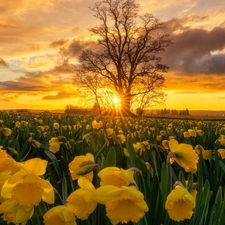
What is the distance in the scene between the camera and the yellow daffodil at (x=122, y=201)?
1.04m

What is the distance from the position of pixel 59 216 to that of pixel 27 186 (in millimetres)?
133

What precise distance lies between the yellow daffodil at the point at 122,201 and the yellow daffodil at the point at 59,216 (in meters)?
0.13

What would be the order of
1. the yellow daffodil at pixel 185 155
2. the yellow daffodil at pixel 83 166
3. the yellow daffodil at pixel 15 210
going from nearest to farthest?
the yellow daffodil at pixel 15 210 < the yellow daffodil at pixel 83 166 < the yellow daffodil at pixel 185 155

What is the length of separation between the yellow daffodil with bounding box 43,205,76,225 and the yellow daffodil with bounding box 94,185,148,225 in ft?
0.42

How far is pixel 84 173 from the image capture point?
1.38 meters

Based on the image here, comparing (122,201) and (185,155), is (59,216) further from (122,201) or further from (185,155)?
(185,155)

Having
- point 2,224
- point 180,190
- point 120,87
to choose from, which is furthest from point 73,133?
point 120,87

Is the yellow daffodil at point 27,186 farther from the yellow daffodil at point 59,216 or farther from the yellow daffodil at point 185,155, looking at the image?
the yellow daffodil at point 185,155

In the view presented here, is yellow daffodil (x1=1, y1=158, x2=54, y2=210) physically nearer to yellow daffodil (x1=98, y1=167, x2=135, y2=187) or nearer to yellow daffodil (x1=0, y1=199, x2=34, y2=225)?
yellow daffodil (x1=0, y1=199, x2=34, y2=225)

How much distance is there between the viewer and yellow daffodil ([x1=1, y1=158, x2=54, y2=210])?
1.12 meters

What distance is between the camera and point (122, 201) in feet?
3.60

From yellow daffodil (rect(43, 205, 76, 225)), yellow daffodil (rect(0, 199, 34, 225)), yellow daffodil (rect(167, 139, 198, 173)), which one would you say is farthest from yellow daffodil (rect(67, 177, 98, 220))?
yellow daffodil (rect(167, 139, 198, 173))

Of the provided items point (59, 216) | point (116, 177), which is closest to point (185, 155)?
point (116, 177)

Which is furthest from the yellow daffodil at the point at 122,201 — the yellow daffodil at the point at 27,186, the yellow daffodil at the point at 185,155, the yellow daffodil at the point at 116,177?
the yellow daffodil at the point at 185,155
